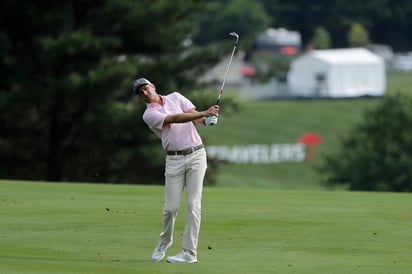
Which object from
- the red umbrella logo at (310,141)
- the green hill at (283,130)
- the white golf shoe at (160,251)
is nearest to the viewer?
the white golf shoe at (160,251)

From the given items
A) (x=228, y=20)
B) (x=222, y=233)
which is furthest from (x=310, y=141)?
(x=222, y=233)

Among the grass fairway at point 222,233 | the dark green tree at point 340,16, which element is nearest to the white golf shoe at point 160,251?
the grass fairway at point 222,233

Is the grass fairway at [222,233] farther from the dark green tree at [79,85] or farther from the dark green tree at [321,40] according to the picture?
the dark green tree at [321,40]

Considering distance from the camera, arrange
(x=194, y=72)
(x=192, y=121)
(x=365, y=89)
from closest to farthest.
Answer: (x=192, y=121) < (x=194, y=72) < (x=365, y=89)

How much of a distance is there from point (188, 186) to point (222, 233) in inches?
115

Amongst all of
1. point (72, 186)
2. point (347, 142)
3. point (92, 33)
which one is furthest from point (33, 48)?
point (72, 186)

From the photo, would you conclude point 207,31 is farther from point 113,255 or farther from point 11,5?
point 113,255

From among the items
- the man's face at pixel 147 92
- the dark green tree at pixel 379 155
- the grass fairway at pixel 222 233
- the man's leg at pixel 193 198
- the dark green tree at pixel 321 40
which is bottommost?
the dark green tree at pixel 321 40

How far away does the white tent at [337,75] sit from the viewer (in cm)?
12288

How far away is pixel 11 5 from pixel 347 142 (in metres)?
26.1

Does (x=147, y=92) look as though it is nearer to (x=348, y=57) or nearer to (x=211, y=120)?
(x=211, y=120)

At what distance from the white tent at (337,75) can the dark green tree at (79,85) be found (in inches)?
2635

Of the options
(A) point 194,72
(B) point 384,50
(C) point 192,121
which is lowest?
(B) point 384,50

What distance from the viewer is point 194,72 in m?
58.3
